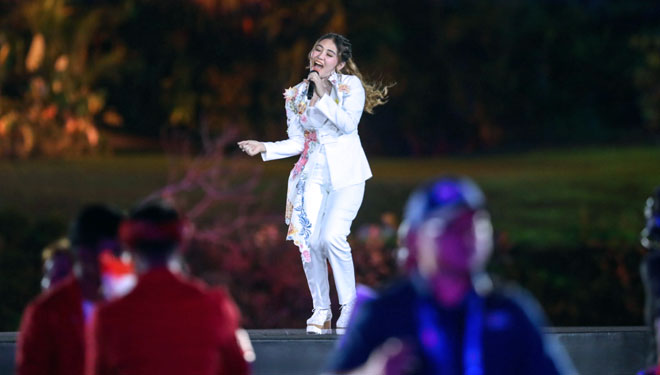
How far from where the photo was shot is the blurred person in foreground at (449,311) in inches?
129

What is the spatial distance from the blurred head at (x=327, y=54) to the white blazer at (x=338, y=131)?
6 centimetres

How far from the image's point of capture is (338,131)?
7707mm

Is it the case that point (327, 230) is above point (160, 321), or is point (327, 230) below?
below

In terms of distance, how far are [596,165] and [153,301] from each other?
20.0m

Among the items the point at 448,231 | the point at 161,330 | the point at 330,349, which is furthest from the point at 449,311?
the point at 330,349

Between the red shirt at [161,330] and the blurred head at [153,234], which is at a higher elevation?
the blurred head at [153,234]

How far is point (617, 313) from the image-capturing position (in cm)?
1939

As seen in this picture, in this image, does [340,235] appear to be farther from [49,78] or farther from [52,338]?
[49,78]

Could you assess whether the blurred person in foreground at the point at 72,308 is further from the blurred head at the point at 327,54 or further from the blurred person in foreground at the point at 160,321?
the blurred head at the point at 327,54

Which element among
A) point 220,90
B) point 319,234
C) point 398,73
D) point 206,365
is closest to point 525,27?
point 398,73

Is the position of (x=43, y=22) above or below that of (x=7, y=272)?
above

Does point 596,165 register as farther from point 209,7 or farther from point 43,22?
point 43,22

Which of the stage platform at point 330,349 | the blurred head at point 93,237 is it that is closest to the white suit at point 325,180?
the stage platform at point 330,349

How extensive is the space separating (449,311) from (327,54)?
171 inches
